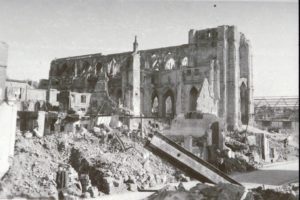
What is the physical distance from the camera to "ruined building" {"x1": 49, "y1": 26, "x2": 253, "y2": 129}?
3272cm

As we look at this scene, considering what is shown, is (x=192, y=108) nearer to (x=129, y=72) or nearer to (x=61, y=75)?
(x=129, y=72)

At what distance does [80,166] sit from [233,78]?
72.2 feet

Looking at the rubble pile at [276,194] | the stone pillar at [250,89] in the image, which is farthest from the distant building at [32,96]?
the rubble pile at [276,194]

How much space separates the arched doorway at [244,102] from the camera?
34.0m

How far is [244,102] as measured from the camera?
3450 centimetres

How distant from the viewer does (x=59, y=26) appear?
1191 cm

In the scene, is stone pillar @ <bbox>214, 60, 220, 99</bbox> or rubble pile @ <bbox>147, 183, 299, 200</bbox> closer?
rubble pile @ <bbox>147, 183, 299, 200</bbox>

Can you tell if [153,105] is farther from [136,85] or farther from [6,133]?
[6,133]

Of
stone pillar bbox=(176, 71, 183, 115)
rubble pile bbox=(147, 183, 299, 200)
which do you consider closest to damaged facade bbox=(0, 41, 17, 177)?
rubble pile bbox=(147, 183, 299, 200)

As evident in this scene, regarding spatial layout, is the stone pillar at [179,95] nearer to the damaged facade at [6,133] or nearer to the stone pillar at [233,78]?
the stone pillar at [233,78]

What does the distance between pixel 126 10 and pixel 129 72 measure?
25.1 metres

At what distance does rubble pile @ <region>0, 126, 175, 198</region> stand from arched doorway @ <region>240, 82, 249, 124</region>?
61.0 ft

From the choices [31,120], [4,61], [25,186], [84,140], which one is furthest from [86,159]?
[31,120]

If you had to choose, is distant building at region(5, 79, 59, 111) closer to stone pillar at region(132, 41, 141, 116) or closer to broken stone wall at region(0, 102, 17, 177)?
stone pillar at region(132, 41, 141, 116)
